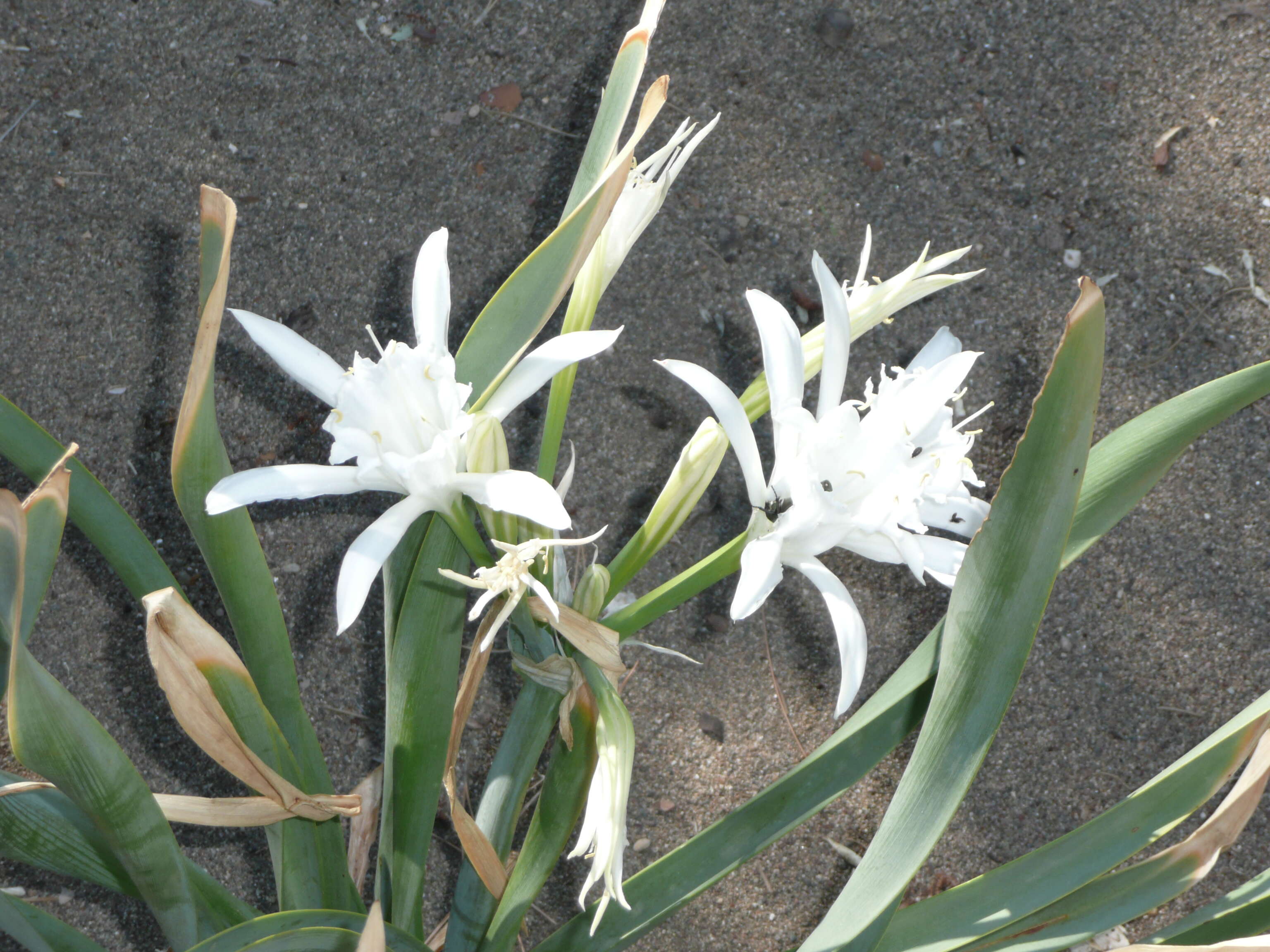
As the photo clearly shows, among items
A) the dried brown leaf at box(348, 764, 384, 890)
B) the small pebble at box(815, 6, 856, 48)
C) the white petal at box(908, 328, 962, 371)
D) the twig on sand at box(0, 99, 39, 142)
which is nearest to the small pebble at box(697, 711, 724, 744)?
the dried brown leaf at box(348, 764, 384, 890)

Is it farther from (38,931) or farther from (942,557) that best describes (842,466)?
(38,931)

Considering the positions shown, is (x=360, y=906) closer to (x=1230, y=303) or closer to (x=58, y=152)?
(x=58, y=152)

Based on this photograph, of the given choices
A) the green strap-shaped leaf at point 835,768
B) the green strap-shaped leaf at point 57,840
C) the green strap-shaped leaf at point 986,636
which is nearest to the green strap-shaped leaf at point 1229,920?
the green strap-shaped leaf at point 835,768

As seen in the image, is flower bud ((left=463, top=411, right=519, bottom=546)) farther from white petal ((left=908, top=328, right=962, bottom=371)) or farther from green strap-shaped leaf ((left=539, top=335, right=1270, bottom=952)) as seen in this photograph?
white petal ((left=908, top=328, right=962, bottom=371))

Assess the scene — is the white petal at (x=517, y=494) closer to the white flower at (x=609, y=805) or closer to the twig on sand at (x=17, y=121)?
the white flower at (x=609, y=805)

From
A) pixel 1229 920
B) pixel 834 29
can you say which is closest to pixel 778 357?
pixel 1229 920

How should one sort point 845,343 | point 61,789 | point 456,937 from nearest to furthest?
point 61,789 < point 845,343 < point 456,937

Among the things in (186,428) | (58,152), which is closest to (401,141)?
(58,152)
